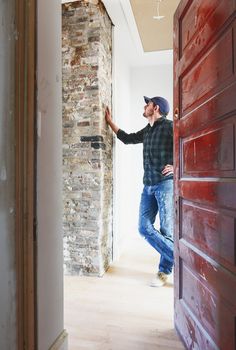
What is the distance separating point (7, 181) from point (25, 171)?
8cm

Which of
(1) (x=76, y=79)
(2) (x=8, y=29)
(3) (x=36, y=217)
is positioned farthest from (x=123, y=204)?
(2) (x=8, y=29)

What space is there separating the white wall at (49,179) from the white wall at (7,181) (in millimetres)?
131

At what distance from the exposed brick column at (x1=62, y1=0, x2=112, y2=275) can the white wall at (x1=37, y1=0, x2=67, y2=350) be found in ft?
4.19

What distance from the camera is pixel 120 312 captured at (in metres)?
1.96

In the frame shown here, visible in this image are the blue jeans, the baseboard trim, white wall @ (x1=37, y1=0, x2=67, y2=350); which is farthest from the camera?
the blue jeans

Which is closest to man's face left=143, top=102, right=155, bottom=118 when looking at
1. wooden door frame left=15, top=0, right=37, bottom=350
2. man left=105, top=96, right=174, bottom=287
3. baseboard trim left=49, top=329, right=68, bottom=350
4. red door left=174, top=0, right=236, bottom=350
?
man left=105, top=96, right=174, bottom=287

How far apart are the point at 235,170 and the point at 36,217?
80cm

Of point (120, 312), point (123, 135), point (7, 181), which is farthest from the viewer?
point (123, 135)

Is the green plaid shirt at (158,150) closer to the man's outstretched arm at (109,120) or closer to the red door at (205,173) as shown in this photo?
the man's outstretched arm at (109,120)

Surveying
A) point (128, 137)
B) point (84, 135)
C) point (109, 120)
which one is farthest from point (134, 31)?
point (84, 135)

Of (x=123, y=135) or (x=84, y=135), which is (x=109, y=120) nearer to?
(x=123, y=135)

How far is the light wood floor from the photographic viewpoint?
1.61 metres

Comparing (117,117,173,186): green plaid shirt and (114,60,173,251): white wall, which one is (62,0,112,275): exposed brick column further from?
(114,60,173,251): white wall

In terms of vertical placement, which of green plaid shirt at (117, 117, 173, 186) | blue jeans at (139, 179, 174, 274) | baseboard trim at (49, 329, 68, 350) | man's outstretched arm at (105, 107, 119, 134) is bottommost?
baseboard trim at (49, 329, 68, 350)
